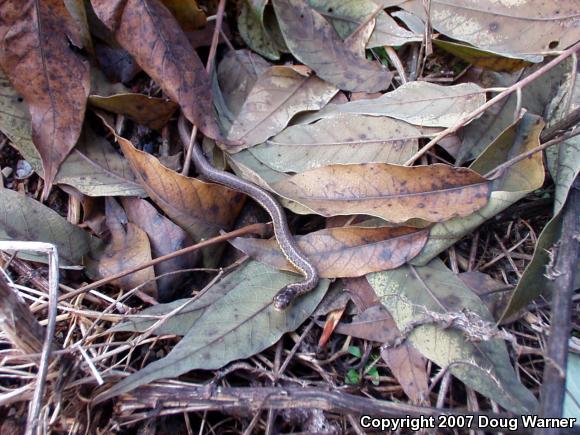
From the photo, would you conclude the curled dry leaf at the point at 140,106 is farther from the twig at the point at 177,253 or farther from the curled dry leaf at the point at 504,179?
the curled dry leaf at the point at 504,179

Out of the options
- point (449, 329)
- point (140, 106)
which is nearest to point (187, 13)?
point (140, 106)

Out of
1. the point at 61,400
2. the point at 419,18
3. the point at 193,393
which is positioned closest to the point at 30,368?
the point at 61,400

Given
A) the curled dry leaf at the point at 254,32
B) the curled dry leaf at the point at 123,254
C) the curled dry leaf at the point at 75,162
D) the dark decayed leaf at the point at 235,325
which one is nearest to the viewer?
the dark decayed leaf at the point at 235,325

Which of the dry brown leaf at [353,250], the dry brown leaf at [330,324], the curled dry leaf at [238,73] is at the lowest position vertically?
the dry brown leaf at [330,324]

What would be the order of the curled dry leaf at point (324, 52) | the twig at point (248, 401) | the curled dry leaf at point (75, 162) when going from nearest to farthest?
the twig at point (248, 401) → the curled dry leaf at point (75, 162) → the curled dry leaf at point (324, 52)

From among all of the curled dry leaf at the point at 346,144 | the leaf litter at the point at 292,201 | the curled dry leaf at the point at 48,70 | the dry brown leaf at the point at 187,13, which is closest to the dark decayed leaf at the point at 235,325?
the leaf litter at the point at 292,201

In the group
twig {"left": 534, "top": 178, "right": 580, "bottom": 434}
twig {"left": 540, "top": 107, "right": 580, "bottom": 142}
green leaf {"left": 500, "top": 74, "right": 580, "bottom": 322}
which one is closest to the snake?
green leaf {"left": 500, "top": 74, "right": 580, "bottom": 322}

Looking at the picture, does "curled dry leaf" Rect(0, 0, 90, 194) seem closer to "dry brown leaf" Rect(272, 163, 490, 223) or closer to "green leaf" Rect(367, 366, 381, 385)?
"dry brown leaf" Rect(272, 163, 490, 223)

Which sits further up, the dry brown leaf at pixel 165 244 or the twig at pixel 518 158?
the twig at pixel 518 158

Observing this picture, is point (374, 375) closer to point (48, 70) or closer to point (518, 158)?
point (518, 158)
